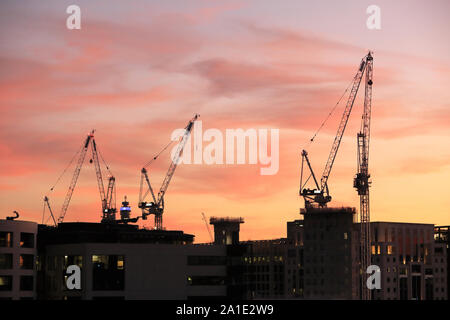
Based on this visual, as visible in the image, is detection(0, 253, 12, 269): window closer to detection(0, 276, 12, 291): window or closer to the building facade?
the building facade

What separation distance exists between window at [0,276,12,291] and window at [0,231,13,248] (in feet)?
23.3

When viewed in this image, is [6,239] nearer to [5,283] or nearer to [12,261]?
[12,261]

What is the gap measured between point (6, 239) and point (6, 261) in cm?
492

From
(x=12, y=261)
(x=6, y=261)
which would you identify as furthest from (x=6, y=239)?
(x=12, y=261)

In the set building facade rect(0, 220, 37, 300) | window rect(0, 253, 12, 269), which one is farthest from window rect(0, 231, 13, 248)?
window rect(0, 253, 12, 269)

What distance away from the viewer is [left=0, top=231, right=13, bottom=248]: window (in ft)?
635

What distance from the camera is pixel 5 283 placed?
194875mm

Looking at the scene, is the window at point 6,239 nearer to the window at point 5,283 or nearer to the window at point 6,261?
the window at point 6,261
